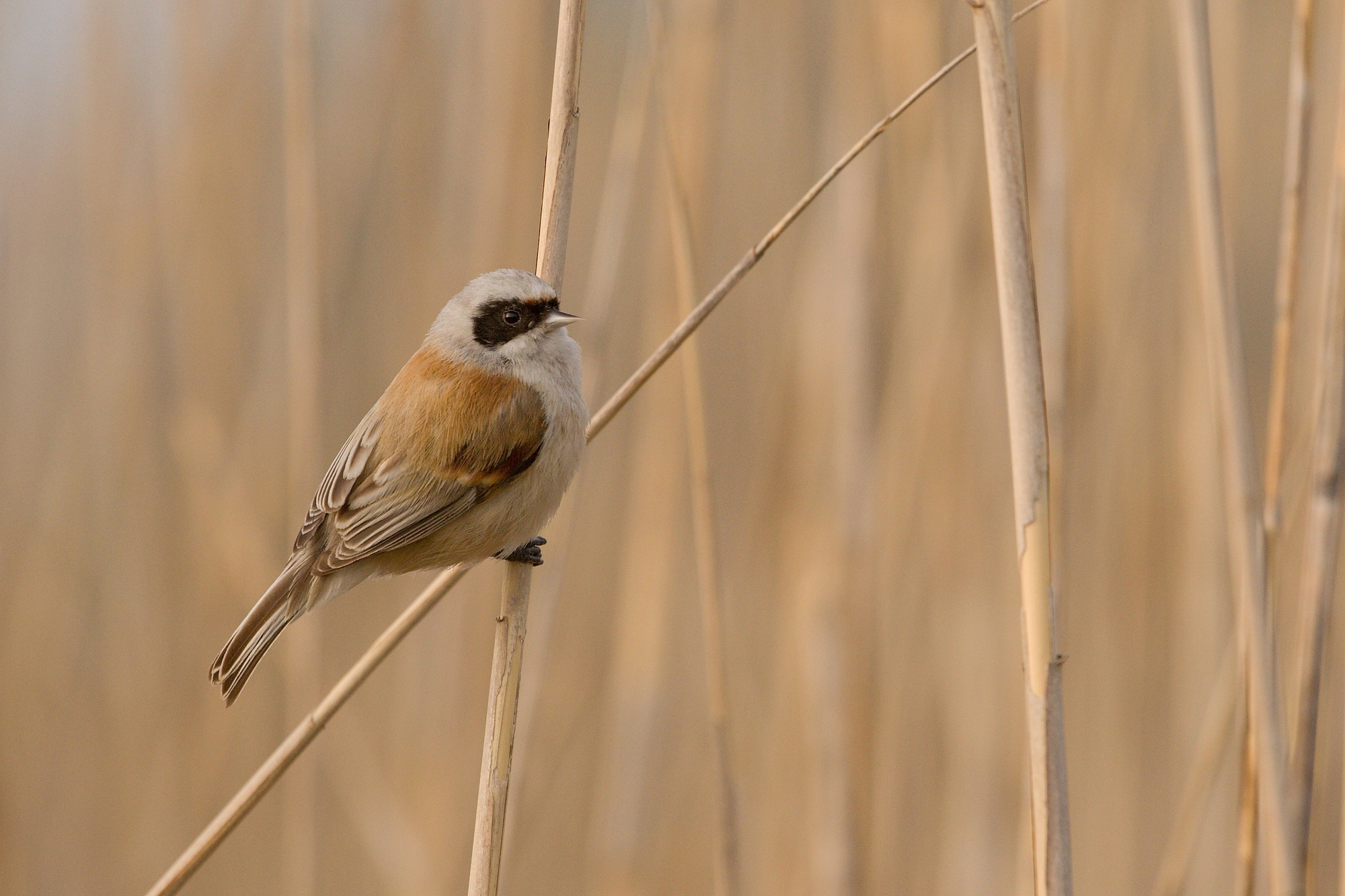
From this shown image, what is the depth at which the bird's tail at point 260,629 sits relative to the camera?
5.62 ft

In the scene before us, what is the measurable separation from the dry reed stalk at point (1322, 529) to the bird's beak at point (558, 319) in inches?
41.9

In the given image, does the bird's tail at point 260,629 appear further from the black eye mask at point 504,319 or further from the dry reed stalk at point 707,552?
the dry reed stalk at point 707,552

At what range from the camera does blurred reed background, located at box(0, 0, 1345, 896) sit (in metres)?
2.16

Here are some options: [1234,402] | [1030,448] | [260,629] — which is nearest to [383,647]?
[260,629]

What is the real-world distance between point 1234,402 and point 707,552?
90 centimetres

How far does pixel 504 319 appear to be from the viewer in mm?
1944

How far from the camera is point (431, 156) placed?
253 centimetres

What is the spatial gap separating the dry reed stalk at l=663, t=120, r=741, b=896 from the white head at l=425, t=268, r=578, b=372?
0.71 feet

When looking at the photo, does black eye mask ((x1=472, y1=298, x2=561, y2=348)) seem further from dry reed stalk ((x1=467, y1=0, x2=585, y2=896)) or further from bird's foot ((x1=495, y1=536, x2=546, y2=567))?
bird's foot ((x1=495, y1=536, x2=546, y2=567))

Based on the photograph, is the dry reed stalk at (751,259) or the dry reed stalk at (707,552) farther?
the dry reed stalk at (707,552)

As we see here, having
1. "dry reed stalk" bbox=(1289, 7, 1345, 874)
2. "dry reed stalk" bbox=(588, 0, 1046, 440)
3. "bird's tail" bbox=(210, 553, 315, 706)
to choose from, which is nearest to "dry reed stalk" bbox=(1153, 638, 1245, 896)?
"dry reed stalk" bbox=(1289, 7, 1345, 874)

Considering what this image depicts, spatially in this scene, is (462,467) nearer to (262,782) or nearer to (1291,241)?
(262,782)

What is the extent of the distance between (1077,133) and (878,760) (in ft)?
4.06

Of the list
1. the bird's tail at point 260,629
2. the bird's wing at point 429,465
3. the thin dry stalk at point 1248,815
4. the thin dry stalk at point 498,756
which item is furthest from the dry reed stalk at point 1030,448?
the bird's tail at point 260,629
